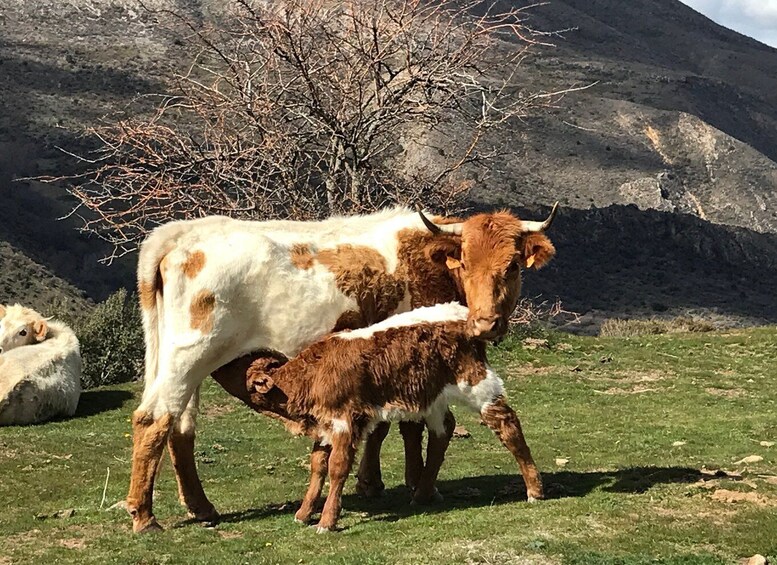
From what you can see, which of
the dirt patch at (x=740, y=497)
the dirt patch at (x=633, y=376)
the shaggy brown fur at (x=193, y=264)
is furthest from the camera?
the dirt patch at (x=633, y=376)

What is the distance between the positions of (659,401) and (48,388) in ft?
35.2

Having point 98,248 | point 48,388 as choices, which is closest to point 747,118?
point 98,248

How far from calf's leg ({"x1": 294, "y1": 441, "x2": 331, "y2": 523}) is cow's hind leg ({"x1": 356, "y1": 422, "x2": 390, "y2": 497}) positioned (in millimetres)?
930

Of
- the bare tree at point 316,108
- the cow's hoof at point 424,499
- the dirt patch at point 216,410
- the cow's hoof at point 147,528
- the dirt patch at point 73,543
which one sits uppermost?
the bare tree at point 316,108

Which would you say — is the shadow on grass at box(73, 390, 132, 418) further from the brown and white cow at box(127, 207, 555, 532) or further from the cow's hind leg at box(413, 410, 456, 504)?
the cow's hind leg at box(413, 410, 456, 504)

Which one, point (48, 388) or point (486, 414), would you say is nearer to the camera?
point (486, 414)

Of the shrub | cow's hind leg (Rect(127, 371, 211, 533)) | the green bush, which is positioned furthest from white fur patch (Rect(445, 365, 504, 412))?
the shrub

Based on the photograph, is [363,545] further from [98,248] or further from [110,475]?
[98,248]

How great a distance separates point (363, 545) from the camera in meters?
7.61

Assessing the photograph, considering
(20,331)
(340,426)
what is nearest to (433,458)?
(340,426)

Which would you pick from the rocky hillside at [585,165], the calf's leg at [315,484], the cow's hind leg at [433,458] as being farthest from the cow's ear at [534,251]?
the rocky hillside at [585,165]

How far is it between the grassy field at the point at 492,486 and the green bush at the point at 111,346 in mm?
5291

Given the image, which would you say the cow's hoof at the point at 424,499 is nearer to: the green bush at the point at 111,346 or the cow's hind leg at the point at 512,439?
the cow's hind leg at the point at 512,439

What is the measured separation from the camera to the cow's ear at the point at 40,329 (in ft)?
61.9
